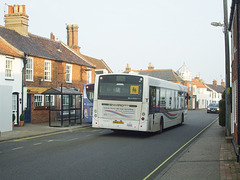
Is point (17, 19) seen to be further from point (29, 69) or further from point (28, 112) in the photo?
point (28, 112)

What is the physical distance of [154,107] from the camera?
54.9ft

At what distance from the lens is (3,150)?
12.1 metres

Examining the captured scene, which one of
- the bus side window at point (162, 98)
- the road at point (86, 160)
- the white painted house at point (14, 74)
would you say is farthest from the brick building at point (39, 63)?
the road at point (86, 160)

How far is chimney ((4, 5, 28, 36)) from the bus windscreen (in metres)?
15.5

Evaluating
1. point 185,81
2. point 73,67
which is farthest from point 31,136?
point 185,81

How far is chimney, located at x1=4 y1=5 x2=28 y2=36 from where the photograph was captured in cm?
2852

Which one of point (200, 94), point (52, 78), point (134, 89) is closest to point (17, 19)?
point (52, 78)

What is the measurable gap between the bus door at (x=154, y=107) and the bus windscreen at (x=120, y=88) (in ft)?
2.82

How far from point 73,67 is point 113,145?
19.3 metres

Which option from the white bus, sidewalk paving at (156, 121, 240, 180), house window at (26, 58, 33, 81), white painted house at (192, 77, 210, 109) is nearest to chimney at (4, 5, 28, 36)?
house window at (26, 58, 33, 81)

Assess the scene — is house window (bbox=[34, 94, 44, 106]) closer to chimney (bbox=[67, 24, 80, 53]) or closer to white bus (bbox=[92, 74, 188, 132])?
white bus (bbox=[92, 74, 188, 132])

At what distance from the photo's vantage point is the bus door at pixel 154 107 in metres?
16.1

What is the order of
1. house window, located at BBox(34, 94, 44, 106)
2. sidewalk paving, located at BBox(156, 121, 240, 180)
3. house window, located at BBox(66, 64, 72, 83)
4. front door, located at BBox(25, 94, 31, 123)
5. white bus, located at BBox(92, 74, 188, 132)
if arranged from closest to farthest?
sidewalk paving, located at BBox(156, 121, 240, 180) < white bus, located at BBox(92, 74, 188, 132) < front door, located at BBox(25, 94, 31, 123) < house window, located at BBox(34, 94, 44, 106) < house window, located at BBox(66, 64, 72, 83)

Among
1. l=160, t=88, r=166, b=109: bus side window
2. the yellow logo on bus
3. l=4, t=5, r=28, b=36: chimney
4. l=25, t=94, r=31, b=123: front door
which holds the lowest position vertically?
l=25, t=94, r=31, b=123: front door
